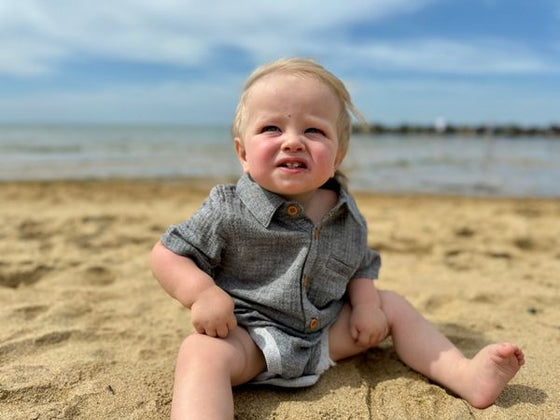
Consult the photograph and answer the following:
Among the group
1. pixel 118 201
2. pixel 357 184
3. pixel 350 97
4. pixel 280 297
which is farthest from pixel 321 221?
pixel 357 184

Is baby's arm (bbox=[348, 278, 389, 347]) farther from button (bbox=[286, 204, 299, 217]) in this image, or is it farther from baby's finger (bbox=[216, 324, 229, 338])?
baby's finger (bbox=[216, 324, 229, 338])

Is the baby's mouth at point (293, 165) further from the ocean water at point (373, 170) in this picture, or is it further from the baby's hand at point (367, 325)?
the ocean water at point (373, 170)

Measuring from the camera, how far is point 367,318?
195 cm

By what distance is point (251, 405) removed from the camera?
5.45 feet

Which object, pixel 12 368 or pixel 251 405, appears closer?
pixel 251 405

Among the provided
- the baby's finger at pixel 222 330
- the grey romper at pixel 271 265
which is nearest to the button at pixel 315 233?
the grey romper at pixel 271 265

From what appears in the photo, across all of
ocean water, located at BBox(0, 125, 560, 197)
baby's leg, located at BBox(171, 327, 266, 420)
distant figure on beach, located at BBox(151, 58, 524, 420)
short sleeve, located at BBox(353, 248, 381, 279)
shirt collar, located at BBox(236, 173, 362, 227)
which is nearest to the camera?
baby's leg, located at BBox(171, 327, 266, 420)

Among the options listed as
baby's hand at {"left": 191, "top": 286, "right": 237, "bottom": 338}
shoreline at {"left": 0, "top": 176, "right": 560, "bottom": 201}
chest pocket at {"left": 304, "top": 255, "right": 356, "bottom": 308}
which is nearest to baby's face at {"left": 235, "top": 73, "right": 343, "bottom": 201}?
chest pocket at {"left": 304, "top": 255, "right": 356, "bottom": 308}

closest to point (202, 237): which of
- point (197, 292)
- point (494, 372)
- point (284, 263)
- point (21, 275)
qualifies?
point (197, 292)

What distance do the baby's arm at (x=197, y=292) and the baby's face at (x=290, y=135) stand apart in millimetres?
388

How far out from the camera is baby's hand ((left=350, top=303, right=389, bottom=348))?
194 centimetres

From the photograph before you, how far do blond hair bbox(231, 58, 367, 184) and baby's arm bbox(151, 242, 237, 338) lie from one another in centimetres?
53

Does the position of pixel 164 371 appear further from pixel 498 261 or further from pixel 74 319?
pixel 498 261

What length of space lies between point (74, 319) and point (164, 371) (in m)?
0.68
